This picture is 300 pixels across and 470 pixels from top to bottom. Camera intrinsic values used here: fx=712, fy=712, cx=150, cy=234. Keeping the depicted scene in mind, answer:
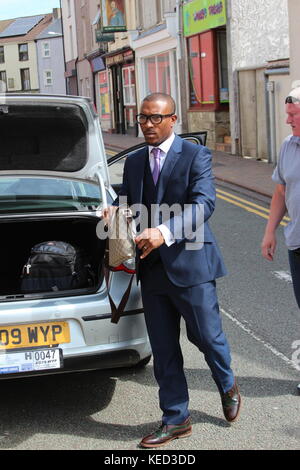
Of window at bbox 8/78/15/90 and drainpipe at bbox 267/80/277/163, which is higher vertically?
window at bbox 8/78/15/90

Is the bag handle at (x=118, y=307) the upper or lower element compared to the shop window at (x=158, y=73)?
lower

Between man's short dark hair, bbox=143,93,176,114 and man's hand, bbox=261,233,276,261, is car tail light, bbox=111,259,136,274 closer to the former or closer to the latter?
man's hand, bbox=261,233,276,261

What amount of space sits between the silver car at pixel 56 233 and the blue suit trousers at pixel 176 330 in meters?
0.28

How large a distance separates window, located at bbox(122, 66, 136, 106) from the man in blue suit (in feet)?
99.0

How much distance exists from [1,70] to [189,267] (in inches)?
2957

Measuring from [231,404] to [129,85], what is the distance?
3127 cm

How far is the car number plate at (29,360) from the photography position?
13.0ft

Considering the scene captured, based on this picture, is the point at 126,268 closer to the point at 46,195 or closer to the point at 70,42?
the point at 46,195

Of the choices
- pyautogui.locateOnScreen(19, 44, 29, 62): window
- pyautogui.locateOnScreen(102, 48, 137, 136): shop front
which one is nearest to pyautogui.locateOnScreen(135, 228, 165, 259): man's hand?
pyautogui.locateOnScreen(102, 48, 137, 136): shop front

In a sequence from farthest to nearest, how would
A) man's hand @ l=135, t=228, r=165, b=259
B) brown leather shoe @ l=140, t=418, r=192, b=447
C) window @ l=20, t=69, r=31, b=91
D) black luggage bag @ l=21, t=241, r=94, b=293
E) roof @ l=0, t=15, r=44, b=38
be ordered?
1. roof @ l=0, t=15, r=44, b=38
2. window @ l=20, t=69, r=31, b=91
3. black luggage bag @ l=21, t=241, r=94, b=293
4. brown leather shoe @ l=140, t=418, r=192, b=447
5. man's hand @ l=135, t=228, r=165, b=259

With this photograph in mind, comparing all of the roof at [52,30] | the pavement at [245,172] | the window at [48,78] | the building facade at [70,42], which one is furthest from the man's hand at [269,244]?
the window at [48,78]

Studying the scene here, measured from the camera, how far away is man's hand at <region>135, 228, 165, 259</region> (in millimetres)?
3527

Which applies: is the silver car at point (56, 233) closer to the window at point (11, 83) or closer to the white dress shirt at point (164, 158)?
the white dress shirt at point (164, 158)

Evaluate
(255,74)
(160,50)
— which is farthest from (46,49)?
(255,74)
